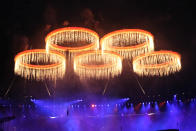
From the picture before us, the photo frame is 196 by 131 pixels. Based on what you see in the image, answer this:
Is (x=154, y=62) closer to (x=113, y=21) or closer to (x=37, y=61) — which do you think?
(x=113, y=21)

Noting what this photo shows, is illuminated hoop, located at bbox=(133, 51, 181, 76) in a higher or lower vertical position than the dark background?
lower

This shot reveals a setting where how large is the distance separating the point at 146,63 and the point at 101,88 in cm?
997

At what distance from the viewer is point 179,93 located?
2300 cm

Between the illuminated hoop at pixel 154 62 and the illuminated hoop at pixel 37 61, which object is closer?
the illuminated hoop at pixel 37 61

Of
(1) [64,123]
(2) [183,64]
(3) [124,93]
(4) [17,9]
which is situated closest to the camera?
(4) [17,9]

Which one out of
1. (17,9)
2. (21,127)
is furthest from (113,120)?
(17,9)

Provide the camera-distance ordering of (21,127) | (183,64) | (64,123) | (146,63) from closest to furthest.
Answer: (146,63)
(183,64)
(21,127)
(64,123)

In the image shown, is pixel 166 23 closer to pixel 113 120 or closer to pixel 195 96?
pixel 195 96

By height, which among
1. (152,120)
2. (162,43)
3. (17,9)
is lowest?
(152,120)

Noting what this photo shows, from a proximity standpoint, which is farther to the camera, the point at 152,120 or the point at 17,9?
the point at 152,120

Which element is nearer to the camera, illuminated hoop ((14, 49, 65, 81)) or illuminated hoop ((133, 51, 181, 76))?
illuminated hoop ((14, 49, 65, 81))

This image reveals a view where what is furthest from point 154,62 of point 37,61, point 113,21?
point 37,61

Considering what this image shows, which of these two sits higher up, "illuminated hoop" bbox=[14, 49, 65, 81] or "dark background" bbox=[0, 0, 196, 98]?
"dark background" bbox=[0, 0, 196, 98]

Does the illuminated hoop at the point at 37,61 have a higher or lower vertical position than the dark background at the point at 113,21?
lower
